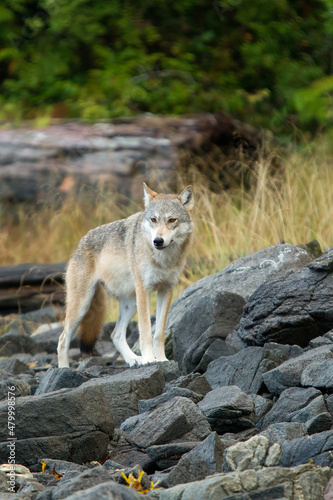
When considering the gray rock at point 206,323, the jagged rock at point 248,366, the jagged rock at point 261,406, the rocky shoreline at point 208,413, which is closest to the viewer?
the rocky shoreline at point 208,413

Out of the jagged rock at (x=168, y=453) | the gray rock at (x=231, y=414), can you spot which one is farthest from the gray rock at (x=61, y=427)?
the gray rock at (x=231, y=414)

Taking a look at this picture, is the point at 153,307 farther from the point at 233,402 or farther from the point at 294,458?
the point at 294,458

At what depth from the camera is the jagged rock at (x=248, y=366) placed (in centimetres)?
455

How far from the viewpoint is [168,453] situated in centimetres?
362

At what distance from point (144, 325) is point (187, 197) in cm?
127

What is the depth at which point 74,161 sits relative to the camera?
12.5m

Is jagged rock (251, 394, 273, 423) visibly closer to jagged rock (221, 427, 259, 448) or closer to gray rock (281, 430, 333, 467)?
jagged rock (221, 427, 259, 448)

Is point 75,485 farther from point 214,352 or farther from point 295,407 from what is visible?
point 214,352

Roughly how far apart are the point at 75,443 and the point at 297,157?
27.8 ft

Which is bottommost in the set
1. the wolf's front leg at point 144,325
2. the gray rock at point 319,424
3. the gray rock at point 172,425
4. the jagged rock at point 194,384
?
the wolf's front leg at point 144,325

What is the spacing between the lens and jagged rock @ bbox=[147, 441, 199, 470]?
3.60 metres

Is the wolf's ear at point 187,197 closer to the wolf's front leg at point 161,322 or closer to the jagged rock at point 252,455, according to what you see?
the wolf's front leg at point 161,322

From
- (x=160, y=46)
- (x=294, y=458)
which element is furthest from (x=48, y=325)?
(x=160, y=46)

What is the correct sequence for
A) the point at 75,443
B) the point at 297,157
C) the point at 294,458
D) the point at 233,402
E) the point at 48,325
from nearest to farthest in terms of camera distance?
the point at 294,458
the point at 75,443
the point at 233,402
the point at 48,325
the point at 297,157
